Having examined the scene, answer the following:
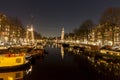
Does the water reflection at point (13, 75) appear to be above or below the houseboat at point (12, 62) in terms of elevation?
below

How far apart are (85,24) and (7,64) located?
9292cm

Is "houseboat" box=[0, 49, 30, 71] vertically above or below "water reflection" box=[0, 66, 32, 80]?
above

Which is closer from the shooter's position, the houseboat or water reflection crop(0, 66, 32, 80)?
water reflection crop(0, 66, 32, 80)

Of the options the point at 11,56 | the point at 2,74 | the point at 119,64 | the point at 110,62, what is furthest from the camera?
the point at 110,62

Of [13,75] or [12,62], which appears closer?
[13,75]

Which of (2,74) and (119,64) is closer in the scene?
(2,74)

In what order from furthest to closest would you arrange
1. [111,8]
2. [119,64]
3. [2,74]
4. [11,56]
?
[111,8] < [119,64] < [11,56] < [2,74]

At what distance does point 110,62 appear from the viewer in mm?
57062

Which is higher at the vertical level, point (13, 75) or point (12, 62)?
point (12, 62)

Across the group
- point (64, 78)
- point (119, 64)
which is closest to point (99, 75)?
point (64, 78)

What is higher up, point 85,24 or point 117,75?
point 85,24

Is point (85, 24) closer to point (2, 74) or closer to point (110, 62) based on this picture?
point (110, 62)

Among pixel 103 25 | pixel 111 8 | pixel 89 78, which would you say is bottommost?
pixel 89 78

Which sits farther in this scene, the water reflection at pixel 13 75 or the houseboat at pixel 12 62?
the houseboat at pixel 12 62
